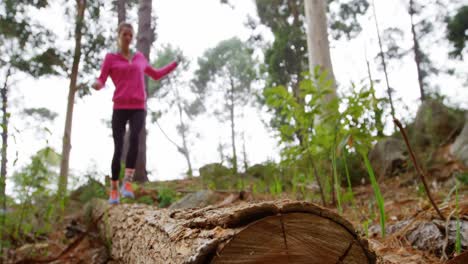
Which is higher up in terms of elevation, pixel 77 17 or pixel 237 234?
pixel 77 17

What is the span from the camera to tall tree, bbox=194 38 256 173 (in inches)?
987

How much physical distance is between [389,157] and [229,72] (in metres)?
Answer: 21.0

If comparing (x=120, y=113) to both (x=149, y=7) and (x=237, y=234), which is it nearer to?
(x=237, y=234)

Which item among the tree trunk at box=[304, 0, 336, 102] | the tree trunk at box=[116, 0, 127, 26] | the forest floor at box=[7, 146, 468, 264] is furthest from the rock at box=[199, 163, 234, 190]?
the tree trunk at box=[116, 0, 127, 26]

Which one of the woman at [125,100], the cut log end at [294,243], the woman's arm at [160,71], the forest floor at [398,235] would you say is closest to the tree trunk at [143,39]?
the forest floor at [398,235]

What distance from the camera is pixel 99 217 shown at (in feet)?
10.8

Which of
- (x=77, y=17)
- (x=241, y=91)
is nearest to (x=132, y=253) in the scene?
(x=77, y=17)

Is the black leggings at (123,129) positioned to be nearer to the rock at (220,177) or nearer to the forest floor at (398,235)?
the forest floor at (398,235)

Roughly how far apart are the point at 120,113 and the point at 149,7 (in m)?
6.21

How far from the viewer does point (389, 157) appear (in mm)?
6152

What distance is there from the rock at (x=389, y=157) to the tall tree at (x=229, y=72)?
17139 millimetres

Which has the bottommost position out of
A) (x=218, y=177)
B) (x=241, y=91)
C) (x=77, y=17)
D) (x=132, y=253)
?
(x=132, y=253)

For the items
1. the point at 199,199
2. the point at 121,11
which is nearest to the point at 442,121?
the point at 199,199

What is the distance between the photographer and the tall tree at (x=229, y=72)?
25078 mm
